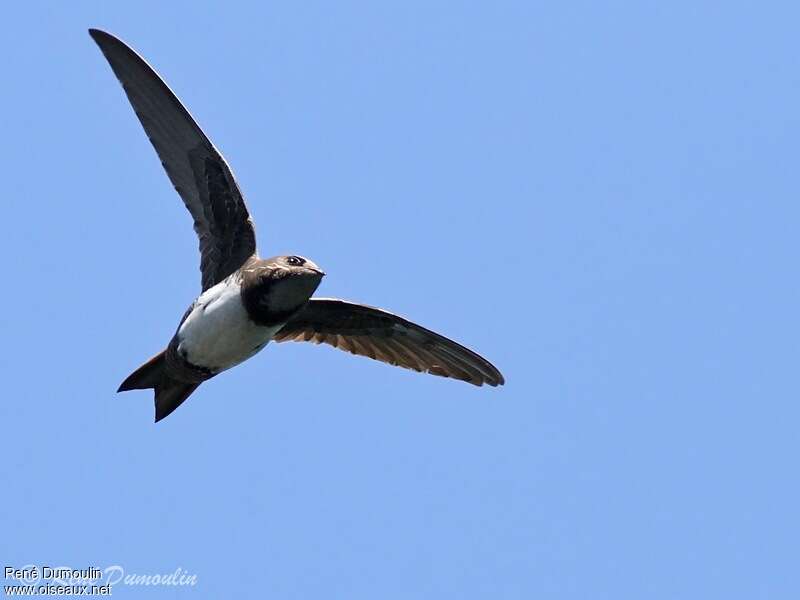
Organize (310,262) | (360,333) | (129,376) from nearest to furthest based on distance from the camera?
(310,262) → (129,376) → (360,333)

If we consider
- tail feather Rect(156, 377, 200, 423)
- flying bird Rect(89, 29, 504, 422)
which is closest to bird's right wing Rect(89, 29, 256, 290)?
flying bird Rect(89, 29, 504, 422)

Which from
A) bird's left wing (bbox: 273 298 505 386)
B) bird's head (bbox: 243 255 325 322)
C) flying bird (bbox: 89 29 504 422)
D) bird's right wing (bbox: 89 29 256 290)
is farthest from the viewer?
bird's left wing (bbox: 273 298 505 386)

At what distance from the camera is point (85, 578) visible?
555 inches

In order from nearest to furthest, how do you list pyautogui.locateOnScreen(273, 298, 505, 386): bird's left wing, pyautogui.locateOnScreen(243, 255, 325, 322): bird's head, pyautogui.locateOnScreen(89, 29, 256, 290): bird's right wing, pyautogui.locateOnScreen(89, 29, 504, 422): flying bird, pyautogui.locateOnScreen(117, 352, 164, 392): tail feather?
1. pyautogui.locateOnScreen(243, 255, 325, 322): bird's head
2. pyautogui.locateOnScreen(89, 29, 504, 422): flying bird
3. pyautogui.locateOnScreen(117, 352, 164, 392): tail feather
4. pyautogui.locateOnScreen(89, 29, 256, 290): bird's right wing
5. pyautogui.locateOnScreen(273, 298, 505, 386): bird's left wing

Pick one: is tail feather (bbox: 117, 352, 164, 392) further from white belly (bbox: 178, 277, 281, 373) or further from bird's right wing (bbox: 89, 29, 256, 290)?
bird's right wing (bbox: 89, 29, 256, 290)

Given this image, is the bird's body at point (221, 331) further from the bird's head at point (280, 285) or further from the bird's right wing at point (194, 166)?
the bird's right wing at point (194, 166)

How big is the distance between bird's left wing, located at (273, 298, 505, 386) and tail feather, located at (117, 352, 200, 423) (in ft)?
3.99

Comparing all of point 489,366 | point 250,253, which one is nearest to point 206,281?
point 250,253

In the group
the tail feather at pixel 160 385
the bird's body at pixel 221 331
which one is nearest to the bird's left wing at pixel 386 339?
the bird's body at pixel 221 331

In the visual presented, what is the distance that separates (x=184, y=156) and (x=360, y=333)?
2.43 metres

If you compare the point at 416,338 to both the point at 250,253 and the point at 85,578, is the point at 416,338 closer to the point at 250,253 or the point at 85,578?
the point at 250,253

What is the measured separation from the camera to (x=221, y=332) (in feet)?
42.1

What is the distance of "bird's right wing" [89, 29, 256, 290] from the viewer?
13.7 metres

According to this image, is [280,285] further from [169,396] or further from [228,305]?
[169,396]
